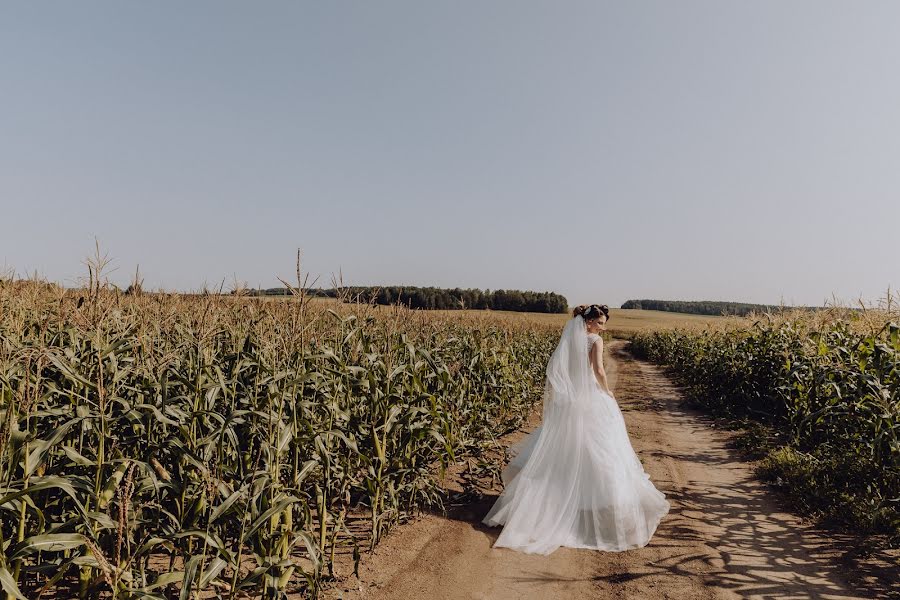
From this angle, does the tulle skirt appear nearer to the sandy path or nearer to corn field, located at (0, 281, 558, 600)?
the sandy path

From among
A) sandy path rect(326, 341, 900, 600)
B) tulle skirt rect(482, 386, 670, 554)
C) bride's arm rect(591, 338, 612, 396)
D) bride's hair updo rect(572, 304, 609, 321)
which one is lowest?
sandy path rect(326, 341, 900, 600)

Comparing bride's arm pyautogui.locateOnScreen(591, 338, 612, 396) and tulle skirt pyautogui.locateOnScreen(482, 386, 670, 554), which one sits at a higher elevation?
bride's arm pyautogui.locateOnScreen(591, 338, 612, 396)

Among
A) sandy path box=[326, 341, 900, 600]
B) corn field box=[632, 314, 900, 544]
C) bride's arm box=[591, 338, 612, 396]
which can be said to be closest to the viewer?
sandy path box=[326, 341, 900, 600]

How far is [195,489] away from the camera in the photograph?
11.9 ft

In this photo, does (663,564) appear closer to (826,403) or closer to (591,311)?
(591,311)

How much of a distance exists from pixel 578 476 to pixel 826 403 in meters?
5.79

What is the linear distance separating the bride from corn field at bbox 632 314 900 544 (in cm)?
228

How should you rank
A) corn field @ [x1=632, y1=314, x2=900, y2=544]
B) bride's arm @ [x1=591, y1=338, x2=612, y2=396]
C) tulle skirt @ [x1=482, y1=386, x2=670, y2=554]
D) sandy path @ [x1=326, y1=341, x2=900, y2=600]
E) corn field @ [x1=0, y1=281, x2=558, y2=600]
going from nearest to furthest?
corn field @ [x1=0, y1=281, x2=558, y2=600] < sandy path @ [x1=326, y1=341, x2=900, y2=600] < tulle skirt @ [x1=482, y1=386, x2=670, y2=554] < corn field @ [x1=632, y1=314, x2=900, y2=544] < bride's arm @ [x1=591, y1=338, x2=612, y2=396]

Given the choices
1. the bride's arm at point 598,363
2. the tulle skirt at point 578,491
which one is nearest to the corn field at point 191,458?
the tulle skirt at point 578,491

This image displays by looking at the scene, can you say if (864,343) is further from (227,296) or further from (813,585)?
(227,296)

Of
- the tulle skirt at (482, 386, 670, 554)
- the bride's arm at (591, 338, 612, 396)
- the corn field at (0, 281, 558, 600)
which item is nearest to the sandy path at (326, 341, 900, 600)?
the tulle skirt at (482, 386, 670, 554)

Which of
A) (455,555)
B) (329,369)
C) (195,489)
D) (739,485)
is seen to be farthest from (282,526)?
(739,485)

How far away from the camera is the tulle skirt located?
5012 millimetres

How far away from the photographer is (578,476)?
214 inches
